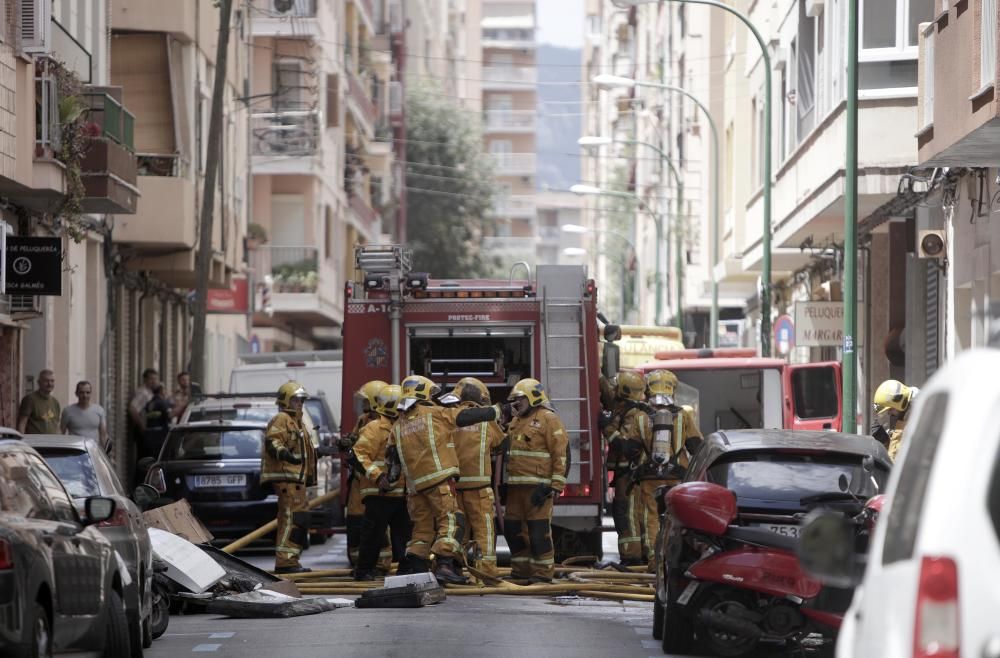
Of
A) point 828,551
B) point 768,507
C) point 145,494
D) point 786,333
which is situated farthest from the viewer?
point 786,333

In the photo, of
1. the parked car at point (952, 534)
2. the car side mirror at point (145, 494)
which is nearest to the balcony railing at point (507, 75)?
the car side mirror at point (145, 494)

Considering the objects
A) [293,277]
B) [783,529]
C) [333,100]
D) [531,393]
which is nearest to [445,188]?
[333,100]

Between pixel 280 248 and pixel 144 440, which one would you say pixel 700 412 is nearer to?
pixel 144 440

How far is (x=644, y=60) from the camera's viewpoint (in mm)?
85250

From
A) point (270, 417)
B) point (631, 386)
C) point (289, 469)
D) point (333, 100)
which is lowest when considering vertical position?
point (289, 469)

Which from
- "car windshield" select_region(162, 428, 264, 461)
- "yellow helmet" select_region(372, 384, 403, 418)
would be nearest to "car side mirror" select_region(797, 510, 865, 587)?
"yellow helmet" select_region(372, 384, 403, 418)

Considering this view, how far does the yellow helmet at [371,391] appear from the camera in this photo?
60.0 ft

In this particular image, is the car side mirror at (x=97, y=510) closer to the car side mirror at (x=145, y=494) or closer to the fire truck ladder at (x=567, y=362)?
the car side mirror at (x=145, y=494)

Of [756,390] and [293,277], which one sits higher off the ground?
[293,277]

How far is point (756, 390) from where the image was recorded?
27.5 meters

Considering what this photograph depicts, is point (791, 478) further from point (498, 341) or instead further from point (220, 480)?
point (220, 480)

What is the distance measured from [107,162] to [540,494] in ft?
29.4

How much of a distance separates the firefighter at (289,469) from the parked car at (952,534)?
45.1ft

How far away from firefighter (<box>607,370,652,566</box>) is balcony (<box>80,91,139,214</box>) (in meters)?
7.58
